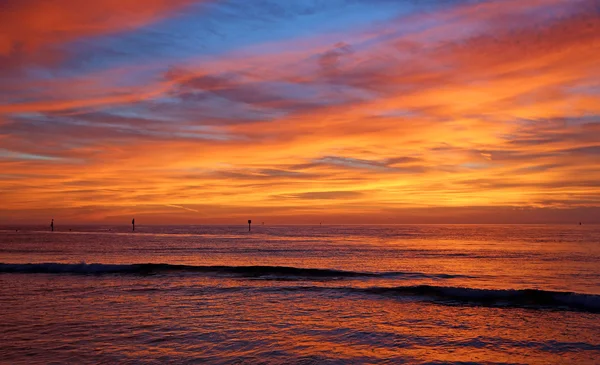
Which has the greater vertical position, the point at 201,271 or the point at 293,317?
the point at 293,317

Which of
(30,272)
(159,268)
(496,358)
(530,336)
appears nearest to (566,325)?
(530,336)

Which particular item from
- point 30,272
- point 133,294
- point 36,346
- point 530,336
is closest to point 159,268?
point 30,272

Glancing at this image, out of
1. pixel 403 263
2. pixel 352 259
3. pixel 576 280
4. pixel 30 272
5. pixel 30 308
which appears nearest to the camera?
pixel 30 308

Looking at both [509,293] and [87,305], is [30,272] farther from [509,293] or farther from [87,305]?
[509,293]

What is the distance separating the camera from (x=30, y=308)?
20.7m

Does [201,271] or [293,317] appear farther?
[201,271]

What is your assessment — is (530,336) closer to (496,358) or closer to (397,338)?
(496,358)

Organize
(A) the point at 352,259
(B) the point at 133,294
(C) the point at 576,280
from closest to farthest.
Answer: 1. (B) the point at 133,294
2. (C) the point at 576,280
3. (A) the point at 352,259

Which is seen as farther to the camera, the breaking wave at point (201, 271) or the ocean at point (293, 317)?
the breaking wave at point (201, 271)

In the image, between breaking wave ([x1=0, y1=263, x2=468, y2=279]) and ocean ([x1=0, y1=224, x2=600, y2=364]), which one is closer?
ocean ([x1=0, y1=224, x2=600, y2=364])

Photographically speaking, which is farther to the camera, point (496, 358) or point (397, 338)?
point (397, 338)

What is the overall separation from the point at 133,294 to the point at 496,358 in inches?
746

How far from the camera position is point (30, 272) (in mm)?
35281

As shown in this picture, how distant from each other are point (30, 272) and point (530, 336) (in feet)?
114
